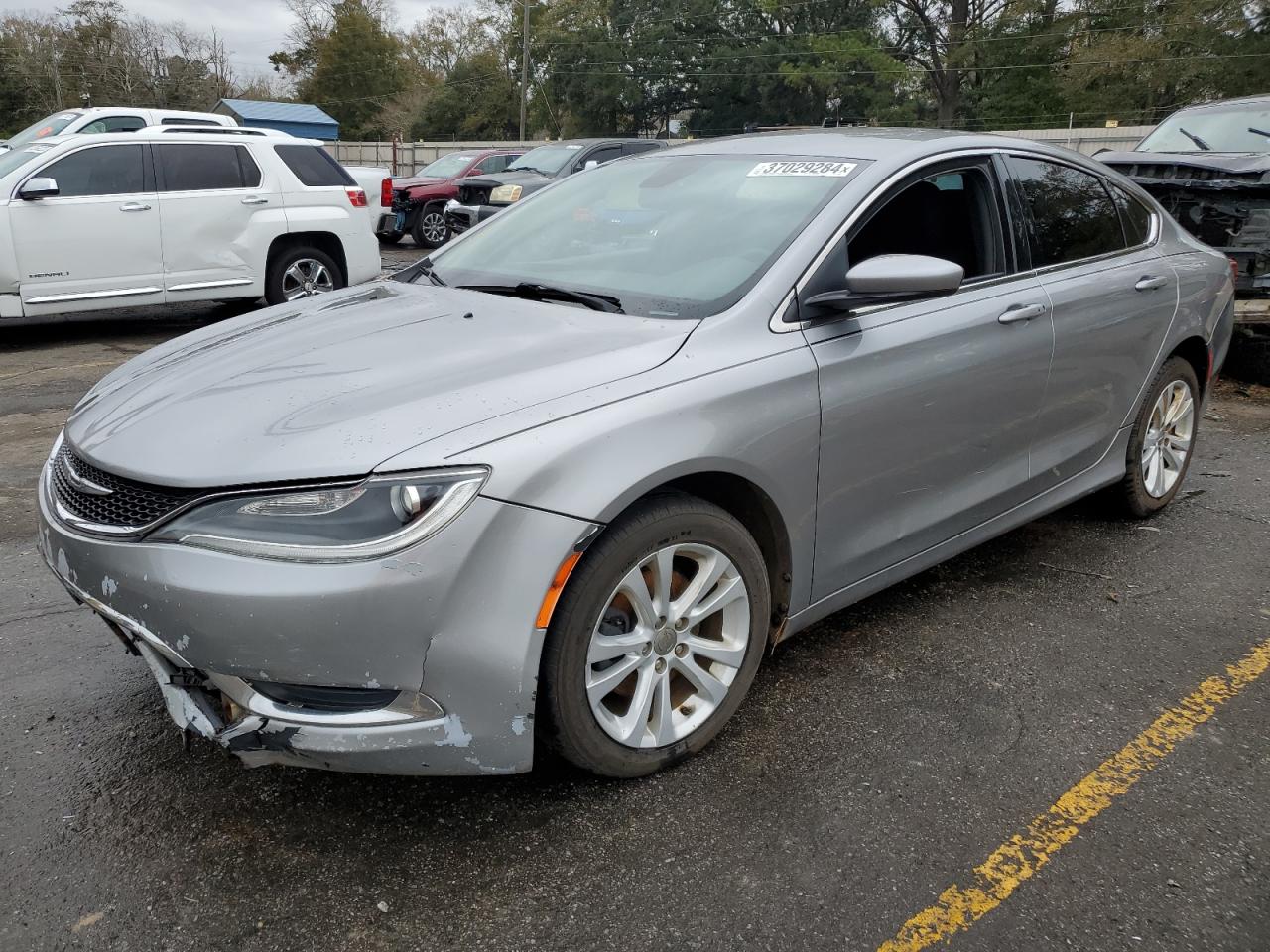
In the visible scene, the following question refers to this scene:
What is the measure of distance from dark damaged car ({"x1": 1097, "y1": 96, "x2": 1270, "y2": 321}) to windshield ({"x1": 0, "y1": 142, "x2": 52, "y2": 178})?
331 inches

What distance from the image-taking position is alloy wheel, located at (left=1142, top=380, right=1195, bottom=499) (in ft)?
14.3

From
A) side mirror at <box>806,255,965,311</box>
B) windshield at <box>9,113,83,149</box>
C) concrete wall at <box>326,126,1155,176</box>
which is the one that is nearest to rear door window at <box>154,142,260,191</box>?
windshield at <box>9,113,83,149</box>

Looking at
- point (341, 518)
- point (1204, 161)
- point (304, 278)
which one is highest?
point (1204, 161)

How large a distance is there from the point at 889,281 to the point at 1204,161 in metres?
5.90

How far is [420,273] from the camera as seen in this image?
12.1ft

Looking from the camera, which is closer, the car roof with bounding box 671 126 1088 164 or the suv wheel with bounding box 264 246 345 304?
the car roof with bounding box 671 126 1088 164

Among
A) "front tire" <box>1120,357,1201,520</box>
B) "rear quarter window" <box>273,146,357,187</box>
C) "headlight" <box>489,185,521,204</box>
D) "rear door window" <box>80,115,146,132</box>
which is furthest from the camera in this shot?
"headlight" <box>489,185,521,204</box>

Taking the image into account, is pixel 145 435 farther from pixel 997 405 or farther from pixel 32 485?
pixel 32 485

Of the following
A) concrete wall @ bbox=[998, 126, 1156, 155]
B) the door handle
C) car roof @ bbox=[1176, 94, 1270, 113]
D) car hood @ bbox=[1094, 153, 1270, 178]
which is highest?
concrete wall @ bbox=[998, 126, 1156, 155]

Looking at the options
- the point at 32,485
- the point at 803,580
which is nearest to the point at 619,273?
the point at 803,580

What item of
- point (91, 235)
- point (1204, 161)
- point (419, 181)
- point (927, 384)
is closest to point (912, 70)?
point (419, 181)

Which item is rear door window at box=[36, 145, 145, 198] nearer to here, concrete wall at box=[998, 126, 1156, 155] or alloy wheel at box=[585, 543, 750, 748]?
alloy wheel at box=[585, 543, 750, 748]

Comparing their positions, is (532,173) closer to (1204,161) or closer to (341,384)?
(1204,161)

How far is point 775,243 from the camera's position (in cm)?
292
